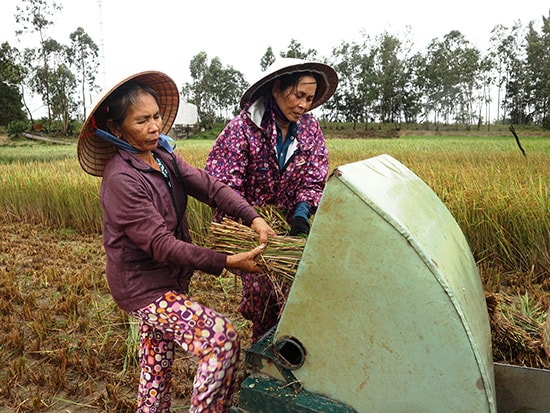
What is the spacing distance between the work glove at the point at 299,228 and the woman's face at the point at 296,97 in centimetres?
46

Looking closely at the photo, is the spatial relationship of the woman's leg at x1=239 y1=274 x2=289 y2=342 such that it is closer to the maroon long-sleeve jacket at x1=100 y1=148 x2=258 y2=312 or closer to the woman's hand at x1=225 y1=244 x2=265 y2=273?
the maroon long-sleeve jacket at x1=100 y1=148 x2=258 y2=312

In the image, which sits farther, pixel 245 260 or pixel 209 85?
pixel 209 85

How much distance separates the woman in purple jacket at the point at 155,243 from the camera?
130cm

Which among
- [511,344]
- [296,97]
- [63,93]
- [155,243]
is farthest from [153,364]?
[63,93]

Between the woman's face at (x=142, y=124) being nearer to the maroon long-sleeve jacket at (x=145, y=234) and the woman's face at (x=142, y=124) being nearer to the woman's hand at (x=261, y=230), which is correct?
the maroon long-sleeve jacket at (x=145, y=234)

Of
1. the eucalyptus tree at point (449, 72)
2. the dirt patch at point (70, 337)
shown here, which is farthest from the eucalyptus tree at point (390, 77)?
the dirt patch at point (70, 337)

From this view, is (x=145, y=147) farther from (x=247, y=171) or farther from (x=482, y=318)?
(x=482, y=318)

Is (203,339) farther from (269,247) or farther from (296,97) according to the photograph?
(296,97)

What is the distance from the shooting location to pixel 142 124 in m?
1.42

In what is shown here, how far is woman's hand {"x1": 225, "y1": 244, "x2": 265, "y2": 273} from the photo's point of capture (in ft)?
4.30

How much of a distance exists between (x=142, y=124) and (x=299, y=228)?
0.75m

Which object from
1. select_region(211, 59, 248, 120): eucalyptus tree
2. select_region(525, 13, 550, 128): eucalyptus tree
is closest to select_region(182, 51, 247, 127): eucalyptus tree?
select_region(211, 59, 248, 120): eucalyptus tree

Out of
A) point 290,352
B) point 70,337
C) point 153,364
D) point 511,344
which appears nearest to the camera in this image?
point 290,352

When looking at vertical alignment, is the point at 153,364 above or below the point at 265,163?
below
